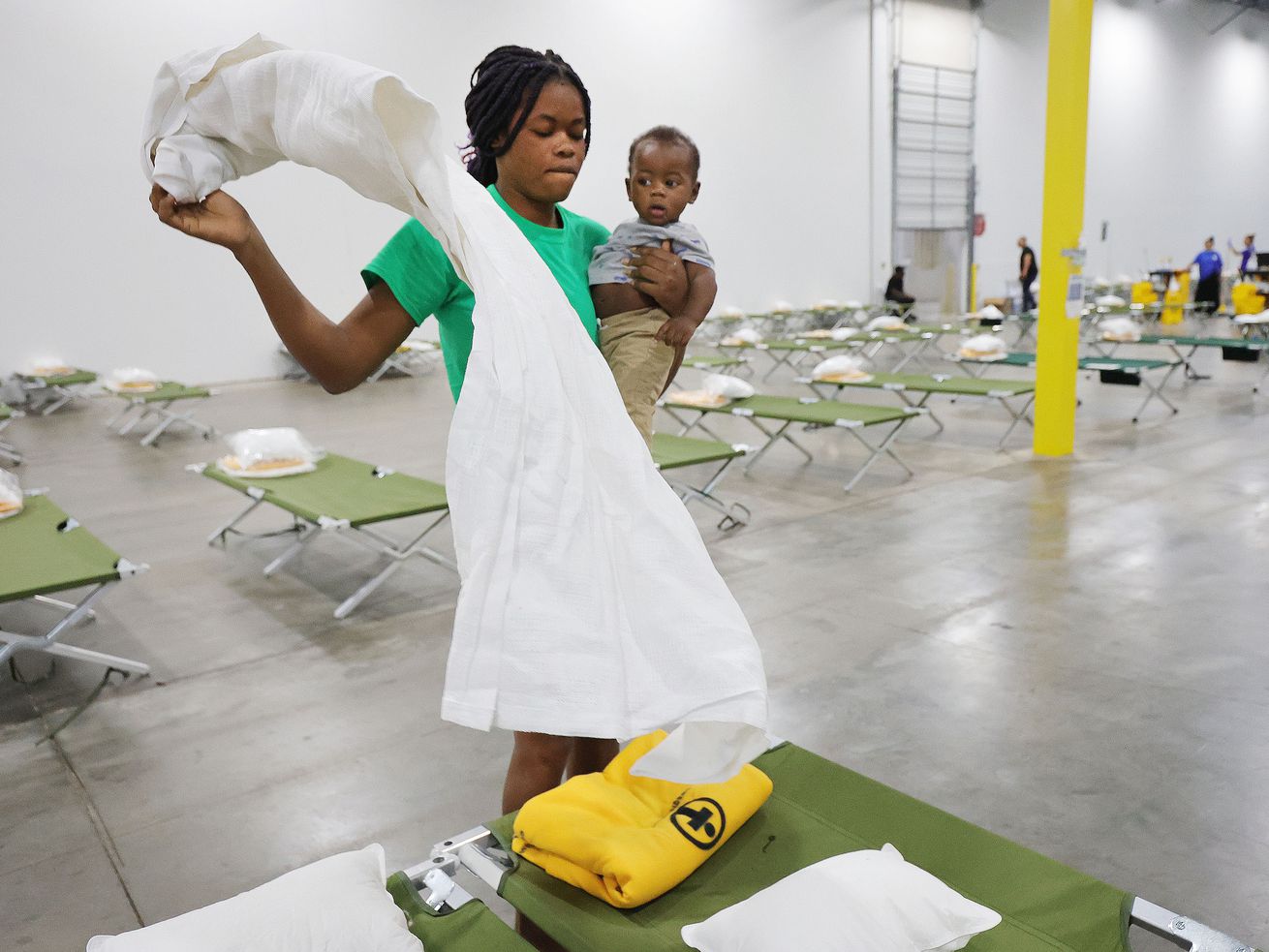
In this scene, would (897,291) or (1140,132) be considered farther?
(1140,132)

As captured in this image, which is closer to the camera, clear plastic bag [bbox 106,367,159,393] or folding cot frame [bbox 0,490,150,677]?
folding cot frame [bbox 0,490,150,677]

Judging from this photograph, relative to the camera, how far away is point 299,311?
117 centimetres

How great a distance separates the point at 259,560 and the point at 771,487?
2971 mm

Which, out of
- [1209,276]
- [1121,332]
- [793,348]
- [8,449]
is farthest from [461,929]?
[1209,276]

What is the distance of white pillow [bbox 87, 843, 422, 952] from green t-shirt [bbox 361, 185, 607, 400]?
781 mm

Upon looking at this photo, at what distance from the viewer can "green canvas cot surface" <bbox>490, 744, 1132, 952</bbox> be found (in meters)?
1.49

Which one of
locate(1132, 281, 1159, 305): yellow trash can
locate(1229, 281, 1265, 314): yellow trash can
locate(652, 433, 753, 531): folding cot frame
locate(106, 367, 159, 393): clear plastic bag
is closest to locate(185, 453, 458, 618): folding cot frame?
locate(652, 433, 753, 531): folding cot frame

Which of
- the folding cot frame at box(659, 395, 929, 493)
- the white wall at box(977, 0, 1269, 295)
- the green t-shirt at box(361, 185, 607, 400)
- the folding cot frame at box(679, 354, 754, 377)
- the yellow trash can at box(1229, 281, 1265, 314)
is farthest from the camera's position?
the white wall at box(977, 0, 1269, 295)

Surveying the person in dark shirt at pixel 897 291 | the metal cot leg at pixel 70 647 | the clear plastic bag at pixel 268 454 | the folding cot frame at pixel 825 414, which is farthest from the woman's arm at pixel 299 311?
the person in dark shirt at pixel 897 291

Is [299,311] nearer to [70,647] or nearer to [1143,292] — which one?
[70,647]

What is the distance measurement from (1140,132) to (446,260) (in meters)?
23.3

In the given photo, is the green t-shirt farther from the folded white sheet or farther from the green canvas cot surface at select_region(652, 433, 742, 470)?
the green canvas cot surface at select_region(652, 433, 742, 470)

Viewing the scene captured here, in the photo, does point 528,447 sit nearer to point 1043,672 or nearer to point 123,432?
point 1043,672

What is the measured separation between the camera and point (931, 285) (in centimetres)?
1816
